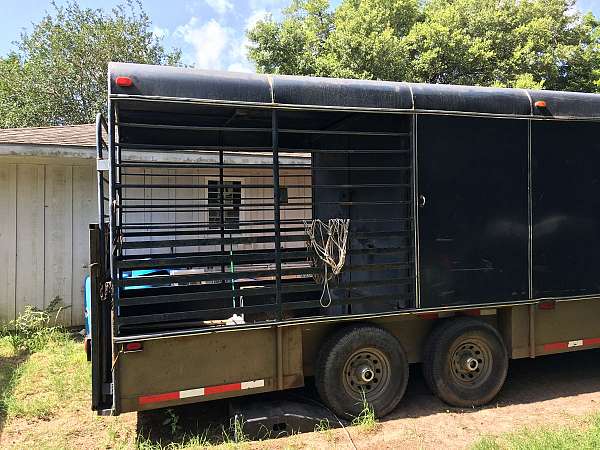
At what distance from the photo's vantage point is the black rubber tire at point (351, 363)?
4.23m

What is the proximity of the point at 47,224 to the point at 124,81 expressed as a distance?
16.5 feet

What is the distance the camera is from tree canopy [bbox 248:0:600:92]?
57.2 feet

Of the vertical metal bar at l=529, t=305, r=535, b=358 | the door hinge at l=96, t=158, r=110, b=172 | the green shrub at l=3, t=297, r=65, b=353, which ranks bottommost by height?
the green shrub at l=3, t=297, r=65, b=353

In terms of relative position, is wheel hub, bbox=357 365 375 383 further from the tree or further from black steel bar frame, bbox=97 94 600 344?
the tree

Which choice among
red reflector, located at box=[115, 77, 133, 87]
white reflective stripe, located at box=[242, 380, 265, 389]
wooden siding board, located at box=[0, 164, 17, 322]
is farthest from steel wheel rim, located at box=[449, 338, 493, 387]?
wooden siding board, located at box=[0, 164, 17, 322]

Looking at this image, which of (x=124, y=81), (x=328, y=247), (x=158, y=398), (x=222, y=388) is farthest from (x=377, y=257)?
(x=124, y=81)

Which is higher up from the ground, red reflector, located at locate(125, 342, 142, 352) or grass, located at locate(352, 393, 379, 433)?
red reflector, located at locate(125, 342, 142, 352)

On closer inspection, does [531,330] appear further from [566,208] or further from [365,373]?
[365,373]

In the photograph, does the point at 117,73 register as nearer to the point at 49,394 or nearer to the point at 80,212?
the point at 49,394

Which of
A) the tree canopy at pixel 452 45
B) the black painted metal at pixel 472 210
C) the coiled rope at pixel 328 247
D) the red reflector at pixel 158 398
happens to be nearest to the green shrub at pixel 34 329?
the red reflector at pixel 158 398

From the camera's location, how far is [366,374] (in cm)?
431

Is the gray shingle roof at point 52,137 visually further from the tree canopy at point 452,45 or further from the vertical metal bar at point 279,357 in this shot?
the tree canopy at point 452,45

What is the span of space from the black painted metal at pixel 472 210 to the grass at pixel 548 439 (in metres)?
1.15

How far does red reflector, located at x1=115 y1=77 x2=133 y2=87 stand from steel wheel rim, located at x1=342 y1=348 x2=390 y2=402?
2.83m
